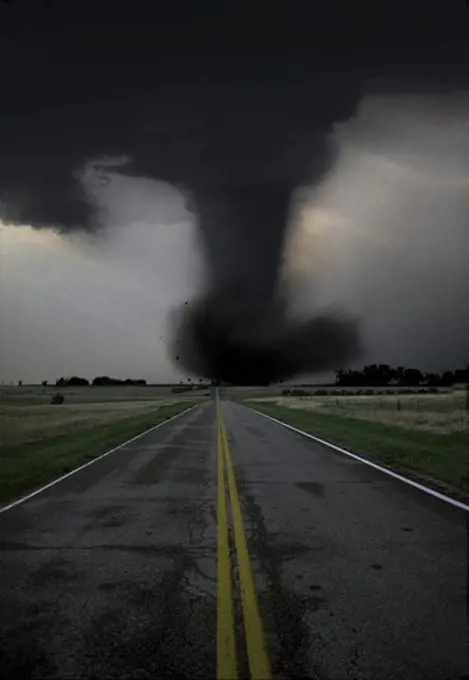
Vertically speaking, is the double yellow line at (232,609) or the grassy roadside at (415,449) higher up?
the double yellow line at (232,609)

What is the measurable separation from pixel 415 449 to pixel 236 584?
Answer: 536 inches

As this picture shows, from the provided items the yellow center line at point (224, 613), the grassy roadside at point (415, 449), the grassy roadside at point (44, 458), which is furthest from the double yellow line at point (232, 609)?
the grassy roadside at point (44, 458)

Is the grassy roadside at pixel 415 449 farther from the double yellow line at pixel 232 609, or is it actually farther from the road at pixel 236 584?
the double yellow line at pixel 232 609

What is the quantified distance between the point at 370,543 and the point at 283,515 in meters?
2.05

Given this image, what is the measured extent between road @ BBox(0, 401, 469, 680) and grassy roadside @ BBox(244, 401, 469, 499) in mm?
1948

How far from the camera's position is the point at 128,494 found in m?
11.5

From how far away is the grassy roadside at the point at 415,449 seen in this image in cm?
1287

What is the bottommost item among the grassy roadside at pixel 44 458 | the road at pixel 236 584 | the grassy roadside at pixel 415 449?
the grassy roadside at pixel 44 458

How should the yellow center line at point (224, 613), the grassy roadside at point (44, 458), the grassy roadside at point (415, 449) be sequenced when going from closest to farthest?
the yellow center line at point (224, 613)
the grassy roadside at point (415, 449)
the grassy roadside at point (44, 458)

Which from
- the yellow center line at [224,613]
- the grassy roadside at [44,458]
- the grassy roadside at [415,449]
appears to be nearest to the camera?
the yellow center line at [224,613]

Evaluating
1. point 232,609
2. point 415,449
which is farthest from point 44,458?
point 232,609

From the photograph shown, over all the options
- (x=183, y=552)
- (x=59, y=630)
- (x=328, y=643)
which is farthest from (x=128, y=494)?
(x=328, y=643)

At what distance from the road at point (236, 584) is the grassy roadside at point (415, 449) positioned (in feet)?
6.39

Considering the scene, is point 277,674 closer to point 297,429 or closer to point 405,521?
point 405,521
